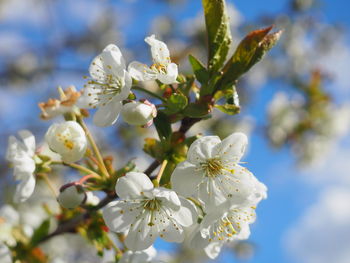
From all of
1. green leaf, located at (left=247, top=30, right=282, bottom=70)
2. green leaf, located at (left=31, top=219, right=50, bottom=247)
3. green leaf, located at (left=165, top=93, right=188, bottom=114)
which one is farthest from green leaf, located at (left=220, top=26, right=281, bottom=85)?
green leaf, located at (left=31, top=219, right=50, bottom=247)

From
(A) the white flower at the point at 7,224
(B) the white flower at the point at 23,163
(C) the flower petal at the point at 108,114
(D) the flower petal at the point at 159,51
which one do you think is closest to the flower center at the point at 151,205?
(C) the flower petal at the point at 108,114

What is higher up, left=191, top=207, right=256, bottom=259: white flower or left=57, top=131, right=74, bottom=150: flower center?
left=57, top=131, right=74, bottom=150: flower center

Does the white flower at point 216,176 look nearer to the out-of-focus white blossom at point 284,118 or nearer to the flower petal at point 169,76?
the flower petal at point 169,76

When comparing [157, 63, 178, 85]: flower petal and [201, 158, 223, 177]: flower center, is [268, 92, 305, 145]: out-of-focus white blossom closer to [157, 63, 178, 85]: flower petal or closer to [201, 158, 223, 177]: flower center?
[201, 158, 223, 177]: flower center

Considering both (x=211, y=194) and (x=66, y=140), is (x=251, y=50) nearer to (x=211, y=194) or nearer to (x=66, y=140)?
(x=211, y=194)

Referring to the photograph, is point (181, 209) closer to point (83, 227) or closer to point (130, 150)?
point (83, 227)

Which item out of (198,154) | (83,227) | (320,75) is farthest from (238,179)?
(320,75)
